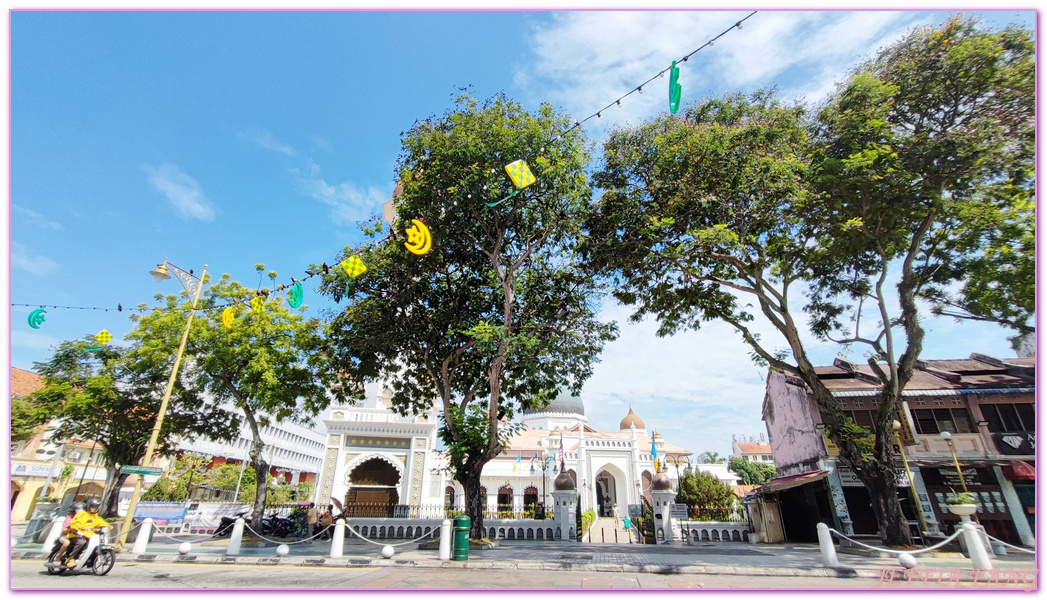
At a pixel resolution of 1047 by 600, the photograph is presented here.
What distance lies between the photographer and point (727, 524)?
59.7 ft

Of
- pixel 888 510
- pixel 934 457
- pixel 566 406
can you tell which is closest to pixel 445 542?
pixel 888 510

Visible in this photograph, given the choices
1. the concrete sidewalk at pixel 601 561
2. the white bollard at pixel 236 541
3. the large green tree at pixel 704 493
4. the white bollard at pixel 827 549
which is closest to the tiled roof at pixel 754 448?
the large green tree at pixel 704 493

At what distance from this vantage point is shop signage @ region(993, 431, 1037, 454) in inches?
658

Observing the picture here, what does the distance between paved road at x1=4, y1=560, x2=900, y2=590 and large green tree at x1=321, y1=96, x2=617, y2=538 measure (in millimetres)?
4532

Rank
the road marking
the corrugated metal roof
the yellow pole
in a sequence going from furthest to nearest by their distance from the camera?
1. the corrugated metal roof
2. the yellow pole
3. the road marking

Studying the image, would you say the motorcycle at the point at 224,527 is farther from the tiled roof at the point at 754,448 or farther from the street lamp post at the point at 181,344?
the tiled roof at the point at 754,448

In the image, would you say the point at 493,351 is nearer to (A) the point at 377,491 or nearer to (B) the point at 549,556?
(B) the point at 549,556

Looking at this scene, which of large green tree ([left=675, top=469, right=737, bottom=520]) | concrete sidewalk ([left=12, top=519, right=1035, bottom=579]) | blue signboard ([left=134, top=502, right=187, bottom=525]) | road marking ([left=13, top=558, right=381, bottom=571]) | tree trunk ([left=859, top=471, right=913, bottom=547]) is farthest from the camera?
→ large green tree ([left=675, top=469, right=737, bottom=520])

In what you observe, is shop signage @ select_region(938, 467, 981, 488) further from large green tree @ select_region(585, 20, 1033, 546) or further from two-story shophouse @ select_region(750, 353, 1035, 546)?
large green tree @ select_region(585, 20, 1033, 546)

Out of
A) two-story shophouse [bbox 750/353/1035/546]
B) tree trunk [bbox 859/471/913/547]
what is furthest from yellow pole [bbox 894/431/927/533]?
tree trunk [bbox 859/471/913/547]

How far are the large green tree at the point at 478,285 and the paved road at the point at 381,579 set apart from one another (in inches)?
178

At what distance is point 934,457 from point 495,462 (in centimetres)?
2825

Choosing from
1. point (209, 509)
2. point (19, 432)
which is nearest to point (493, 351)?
point (209, 509)

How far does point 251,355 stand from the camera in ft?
53.8
